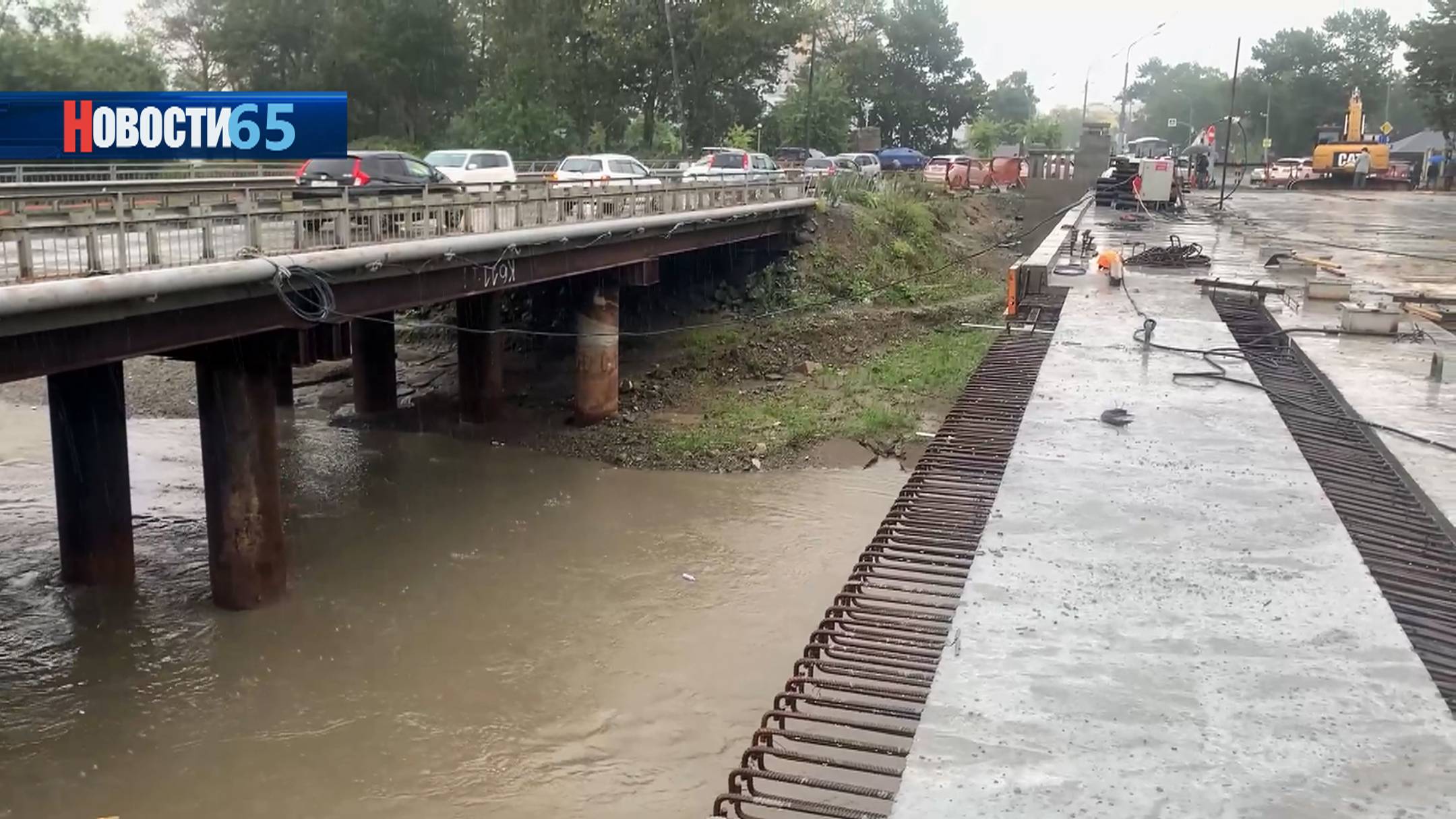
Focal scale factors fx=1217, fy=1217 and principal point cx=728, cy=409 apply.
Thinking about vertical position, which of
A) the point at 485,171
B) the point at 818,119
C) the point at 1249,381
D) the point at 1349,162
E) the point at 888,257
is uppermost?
the point at 818,119

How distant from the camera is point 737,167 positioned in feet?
130

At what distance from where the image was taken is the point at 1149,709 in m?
6.04

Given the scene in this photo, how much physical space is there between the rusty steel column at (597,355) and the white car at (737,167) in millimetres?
8041

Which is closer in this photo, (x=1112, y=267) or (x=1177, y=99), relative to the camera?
(x=1112, y=267)

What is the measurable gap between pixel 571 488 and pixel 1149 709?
14043 millimetres

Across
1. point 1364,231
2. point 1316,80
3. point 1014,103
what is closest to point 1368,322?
point 1364,231

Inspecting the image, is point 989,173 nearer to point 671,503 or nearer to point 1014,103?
point 671,503

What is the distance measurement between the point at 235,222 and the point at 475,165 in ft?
53.8

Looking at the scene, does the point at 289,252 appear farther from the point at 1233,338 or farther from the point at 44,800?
Result: the point at 1233,338

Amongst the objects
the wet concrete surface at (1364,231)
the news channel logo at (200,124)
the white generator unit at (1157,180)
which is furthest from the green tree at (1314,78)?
the news channel logo at (200,124)

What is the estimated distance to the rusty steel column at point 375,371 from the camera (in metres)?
22.8

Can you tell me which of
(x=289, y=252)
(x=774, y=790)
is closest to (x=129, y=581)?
(x=289, y=252)

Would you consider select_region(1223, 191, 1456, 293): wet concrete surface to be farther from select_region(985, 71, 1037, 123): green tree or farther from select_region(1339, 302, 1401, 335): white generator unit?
select_region(985, 71, 1037, 123): green tree

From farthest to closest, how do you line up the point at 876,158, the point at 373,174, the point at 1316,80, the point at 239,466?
1. the point at 1316,80
2. the point at 876,158
3. the point at 373,174
4. the point at 239,466
